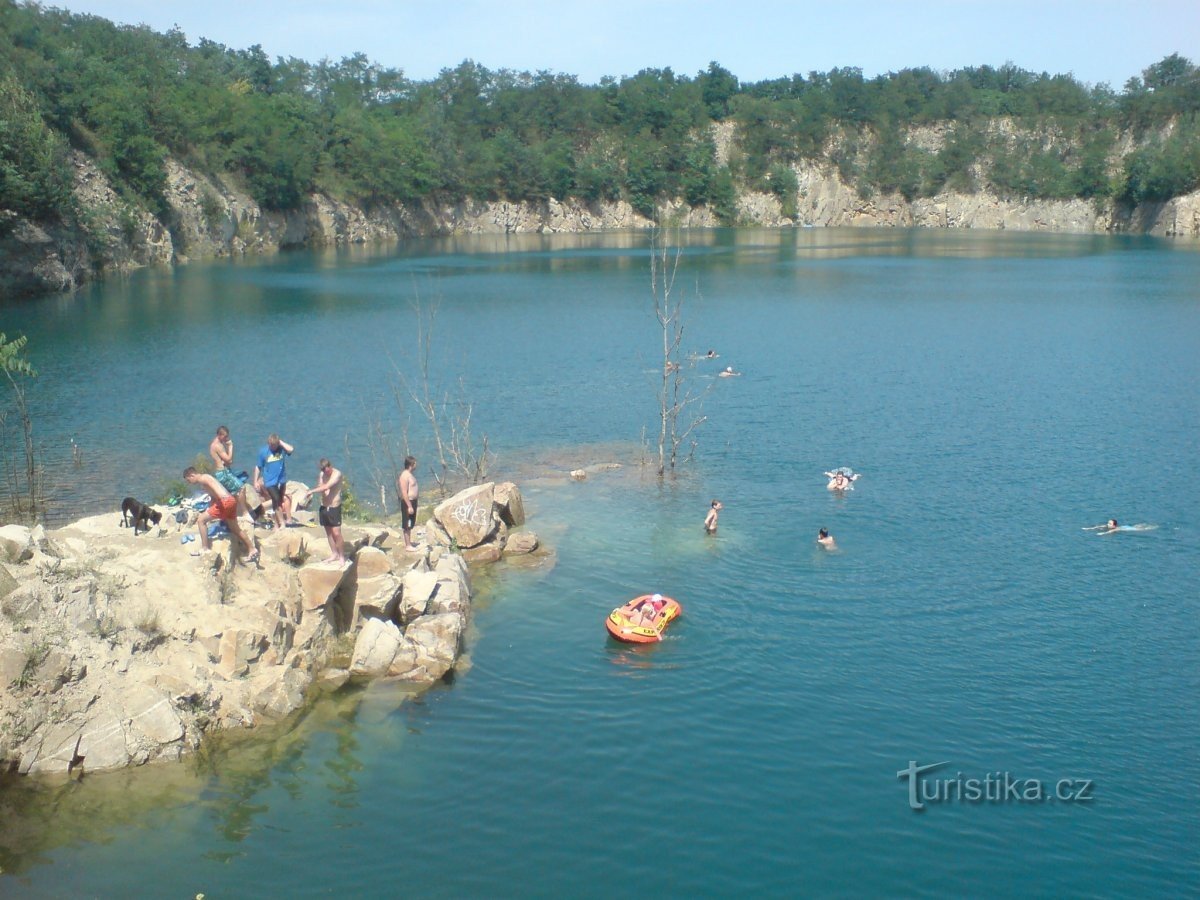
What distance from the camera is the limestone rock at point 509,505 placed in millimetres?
30227

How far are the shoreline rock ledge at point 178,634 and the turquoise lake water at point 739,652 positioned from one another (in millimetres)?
726

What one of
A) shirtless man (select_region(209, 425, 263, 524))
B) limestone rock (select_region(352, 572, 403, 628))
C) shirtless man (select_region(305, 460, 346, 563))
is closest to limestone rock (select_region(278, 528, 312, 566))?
shirtless man (select_region(305, 460, 346, 563))

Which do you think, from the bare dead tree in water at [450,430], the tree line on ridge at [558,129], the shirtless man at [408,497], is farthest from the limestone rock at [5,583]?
the tree line on ridge at [558,129]

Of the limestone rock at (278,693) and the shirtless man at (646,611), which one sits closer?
the limestone rock at (278,693)

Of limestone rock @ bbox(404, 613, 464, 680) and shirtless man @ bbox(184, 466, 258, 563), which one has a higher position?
shirtless man @ bbox(184, 466, 258, 563)

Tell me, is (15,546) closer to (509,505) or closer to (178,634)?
(178,634)

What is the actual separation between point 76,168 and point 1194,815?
90.2m

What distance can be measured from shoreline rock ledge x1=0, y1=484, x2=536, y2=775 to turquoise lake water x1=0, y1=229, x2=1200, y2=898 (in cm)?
73

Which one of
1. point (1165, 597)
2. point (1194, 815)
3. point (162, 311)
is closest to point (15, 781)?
point (1194, 815)

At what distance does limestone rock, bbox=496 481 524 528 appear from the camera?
30.2 meters

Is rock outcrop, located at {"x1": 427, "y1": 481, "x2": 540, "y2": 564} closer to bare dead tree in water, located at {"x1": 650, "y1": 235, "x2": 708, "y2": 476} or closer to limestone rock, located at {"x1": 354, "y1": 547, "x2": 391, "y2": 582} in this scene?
limestone rock, located at {"x1": 354, "y1": 547, "x2": 391, "y2": 582}

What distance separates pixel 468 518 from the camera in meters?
28.5

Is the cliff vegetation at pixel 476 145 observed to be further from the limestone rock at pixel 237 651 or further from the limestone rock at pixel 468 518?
the limestone rock at pixel 237 651

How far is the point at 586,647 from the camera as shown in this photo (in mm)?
23641
